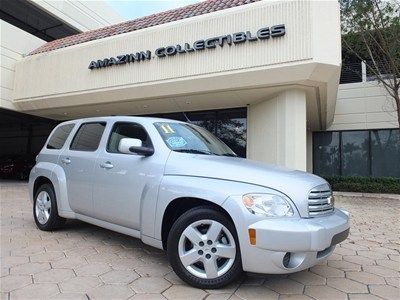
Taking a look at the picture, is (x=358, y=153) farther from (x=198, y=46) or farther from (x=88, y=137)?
(x=88, y=137)

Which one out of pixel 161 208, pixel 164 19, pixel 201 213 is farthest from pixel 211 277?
pixel 164 19

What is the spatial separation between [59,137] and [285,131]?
7.12 meters

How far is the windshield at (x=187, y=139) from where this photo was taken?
407 centimetres

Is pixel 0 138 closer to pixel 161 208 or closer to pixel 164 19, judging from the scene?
pixel 164 19

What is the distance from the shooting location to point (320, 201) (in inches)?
132

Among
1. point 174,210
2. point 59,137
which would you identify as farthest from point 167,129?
point 59,137

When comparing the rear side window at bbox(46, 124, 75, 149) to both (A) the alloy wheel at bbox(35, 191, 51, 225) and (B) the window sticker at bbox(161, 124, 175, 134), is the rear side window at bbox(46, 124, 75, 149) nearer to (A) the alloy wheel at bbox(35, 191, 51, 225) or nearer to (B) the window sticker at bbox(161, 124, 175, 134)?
(A) the alloy wheel at bbox(35, 191, 51, 225)

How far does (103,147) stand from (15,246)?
1737 millimetres

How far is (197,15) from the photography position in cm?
1190

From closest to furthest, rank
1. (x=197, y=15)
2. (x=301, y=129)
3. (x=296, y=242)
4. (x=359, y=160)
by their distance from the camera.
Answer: (x=296, y=242) < (x=301, y=129) < (x=197, y=15) < (x=359, y=160)

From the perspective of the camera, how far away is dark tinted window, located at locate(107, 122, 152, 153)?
14.2ft

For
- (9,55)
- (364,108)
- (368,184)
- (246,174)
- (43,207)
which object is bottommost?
(368,184)

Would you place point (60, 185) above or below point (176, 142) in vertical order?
below

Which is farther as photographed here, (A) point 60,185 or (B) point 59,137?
(B) point 59,137
